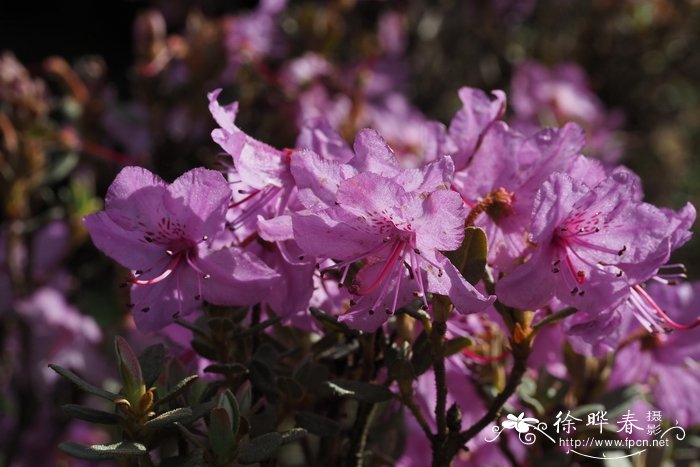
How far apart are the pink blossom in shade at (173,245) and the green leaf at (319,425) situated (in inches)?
6.2

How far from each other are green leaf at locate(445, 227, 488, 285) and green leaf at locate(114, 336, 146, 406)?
0.33 metres

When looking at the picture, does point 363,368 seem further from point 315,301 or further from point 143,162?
point 143,162

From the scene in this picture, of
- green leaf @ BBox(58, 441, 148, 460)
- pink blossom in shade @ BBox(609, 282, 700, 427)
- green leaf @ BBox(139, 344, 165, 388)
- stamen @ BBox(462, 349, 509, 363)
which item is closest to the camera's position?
green leaf @ BBox(58, 441, 148, 460)

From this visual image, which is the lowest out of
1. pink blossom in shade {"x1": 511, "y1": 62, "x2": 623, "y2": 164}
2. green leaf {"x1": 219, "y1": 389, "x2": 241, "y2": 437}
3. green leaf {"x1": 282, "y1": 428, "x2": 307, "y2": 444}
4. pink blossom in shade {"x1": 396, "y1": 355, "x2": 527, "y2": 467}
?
pink blossom in shade {"x1": 511, "y1": 62, "x2": 623, "y2": 164}

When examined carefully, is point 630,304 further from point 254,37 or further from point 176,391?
point 254,37

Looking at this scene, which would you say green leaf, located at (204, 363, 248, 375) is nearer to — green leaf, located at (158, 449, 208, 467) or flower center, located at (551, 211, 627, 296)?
green leaf, located at (158, 449, 208, 467)

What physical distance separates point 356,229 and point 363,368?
0.19 meters

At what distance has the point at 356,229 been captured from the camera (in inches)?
36.9

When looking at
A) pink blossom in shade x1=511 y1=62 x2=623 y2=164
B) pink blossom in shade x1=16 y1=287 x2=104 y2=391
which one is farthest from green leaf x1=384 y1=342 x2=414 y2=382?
pink blossom in shade x1=511 y1=62 x2=623 y2=164

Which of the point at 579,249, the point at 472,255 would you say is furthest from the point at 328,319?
the point at 579,249

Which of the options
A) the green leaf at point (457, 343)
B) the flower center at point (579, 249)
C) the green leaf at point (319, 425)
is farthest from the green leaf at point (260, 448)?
the flower center at point (579, 249)

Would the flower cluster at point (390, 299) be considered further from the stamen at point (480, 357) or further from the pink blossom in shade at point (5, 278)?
the pink blossom in shade at point (5, 278)

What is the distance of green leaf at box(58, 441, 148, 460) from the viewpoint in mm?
880

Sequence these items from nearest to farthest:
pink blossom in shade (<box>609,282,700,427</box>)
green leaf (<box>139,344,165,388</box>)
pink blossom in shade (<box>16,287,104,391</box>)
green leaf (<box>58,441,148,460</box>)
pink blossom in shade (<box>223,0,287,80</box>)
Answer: green leaf (<box>58,441,148,460</box>) → green leaf (<box>139,344,165,388</box>) → pink blossom in shade (<box>609,282,700,427</box>) → pink blossom in shade (<box>16,287,104,391</box>) → pink blossom in shade (<box>223,0,287,80</box>)
